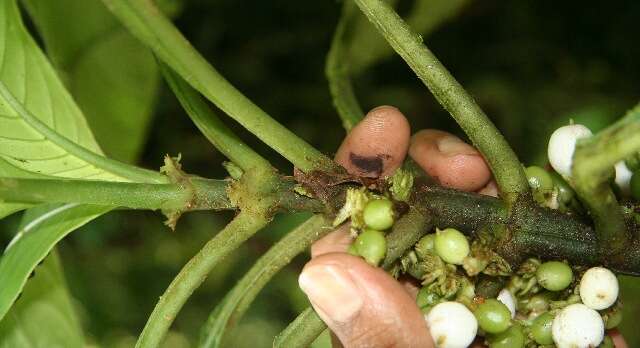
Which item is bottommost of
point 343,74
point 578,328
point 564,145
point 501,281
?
point 578,328

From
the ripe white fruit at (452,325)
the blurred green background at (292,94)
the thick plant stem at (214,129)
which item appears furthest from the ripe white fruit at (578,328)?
the blurred green background at (292,94)

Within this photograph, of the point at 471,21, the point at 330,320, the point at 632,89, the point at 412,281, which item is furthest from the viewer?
the point at 471,21

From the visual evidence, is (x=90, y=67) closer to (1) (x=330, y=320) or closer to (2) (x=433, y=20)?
(2) (x=433, y=20)

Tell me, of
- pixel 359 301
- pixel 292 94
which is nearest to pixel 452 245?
pixel 359 301

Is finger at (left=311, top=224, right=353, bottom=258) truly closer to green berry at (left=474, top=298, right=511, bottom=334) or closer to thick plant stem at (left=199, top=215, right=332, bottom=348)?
thick plant stem at (left=199, top=215, right=332, bottom=348)

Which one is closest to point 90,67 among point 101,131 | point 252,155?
point 101,131

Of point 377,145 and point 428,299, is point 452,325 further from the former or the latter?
point 377,145

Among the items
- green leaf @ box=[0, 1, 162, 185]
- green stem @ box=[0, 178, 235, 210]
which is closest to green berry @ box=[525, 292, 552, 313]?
green stem @ box=[0, 178, 235, 210]
